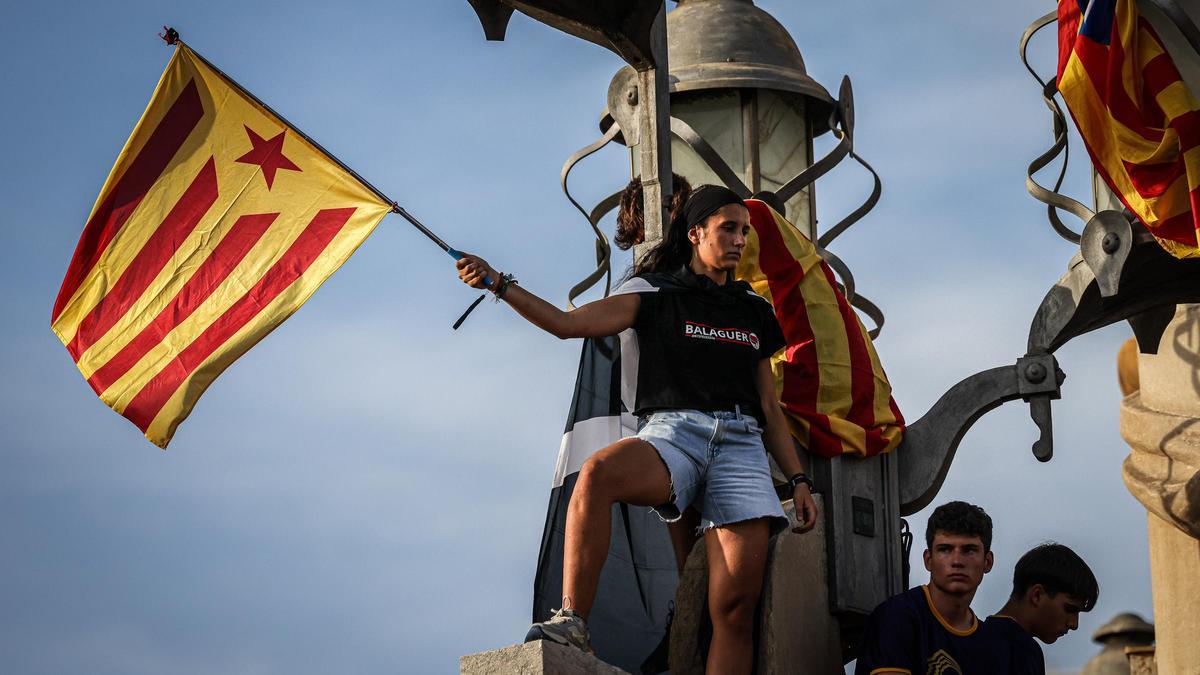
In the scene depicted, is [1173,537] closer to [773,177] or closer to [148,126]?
[773,177]

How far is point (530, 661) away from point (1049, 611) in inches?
101

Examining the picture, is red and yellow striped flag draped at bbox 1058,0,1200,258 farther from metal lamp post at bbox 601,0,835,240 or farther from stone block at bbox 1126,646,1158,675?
stone block at bbox 1126,646,1158,675

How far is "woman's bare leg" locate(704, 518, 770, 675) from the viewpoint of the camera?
721cm

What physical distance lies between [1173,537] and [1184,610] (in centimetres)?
32

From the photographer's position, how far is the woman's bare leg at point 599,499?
683 cm

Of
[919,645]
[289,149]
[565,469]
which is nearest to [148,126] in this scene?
[289,149]

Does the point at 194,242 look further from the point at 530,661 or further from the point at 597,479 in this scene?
the point at 530,661

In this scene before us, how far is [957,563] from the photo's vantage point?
773 centimetres

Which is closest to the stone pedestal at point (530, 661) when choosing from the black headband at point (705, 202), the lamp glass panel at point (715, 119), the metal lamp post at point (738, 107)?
the black headband at point (705, 202)

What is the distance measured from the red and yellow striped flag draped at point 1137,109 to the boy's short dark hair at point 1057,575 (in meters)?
1.18

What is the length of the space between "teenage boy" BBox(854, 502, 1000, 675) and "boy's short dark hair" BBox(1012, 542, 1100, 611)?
17.6 inches

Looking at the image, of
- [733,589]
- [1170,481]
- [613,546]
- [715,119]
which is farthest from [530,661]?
[1170,481]

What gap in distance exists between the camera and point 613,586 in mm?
8086

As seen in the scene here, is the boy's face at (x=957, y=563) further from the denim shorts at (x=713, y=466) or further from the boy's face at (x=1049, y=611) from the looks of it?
the denim shorts at (x=713, y=466)
